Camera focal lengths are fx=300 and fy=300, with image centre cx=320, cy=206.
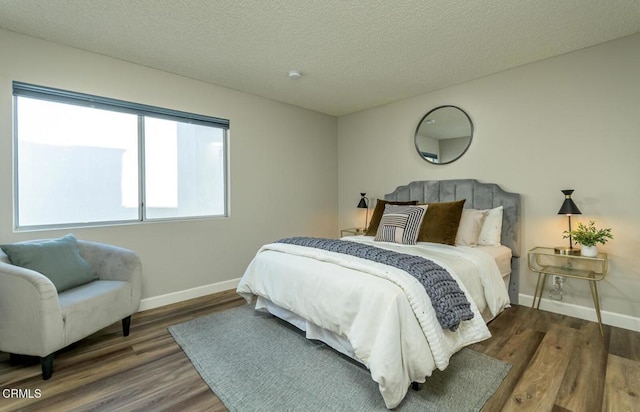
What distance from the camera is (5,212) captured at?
2.40 metres

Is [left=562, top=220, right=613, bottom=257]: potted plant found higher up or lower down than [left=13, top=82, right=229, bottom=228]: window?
lower down

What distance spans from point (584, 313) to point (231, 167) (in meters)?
3.94

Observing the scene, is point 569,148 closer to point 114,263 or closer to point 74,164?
point 114,263

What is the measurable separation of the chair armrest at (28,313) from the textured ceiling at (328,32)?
6.14ft

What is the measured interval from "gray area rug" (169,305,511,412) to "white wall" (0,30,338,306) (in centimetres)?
108

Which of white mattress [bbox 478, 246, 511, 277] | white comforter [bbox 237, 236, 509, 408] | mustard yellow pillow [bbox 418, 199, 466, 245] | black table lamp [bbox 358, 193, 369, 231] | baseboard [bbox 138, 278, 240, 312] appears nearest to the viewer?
white comforter [bbox 237, 236, 509, 408]

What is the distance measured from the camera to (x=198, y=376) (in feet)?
6.35

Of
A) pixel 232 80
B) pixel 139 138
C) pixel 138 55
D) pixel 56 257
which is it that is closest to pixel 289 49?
pixel 232 80

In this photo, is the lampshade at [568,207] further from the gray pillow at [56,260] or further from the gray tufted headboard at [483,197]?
the gray pillow at [56,260]

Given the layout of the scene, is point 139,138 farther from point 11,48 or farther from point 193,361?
point 193,361

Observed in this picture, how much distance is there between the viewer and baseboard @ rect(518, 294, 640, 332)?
8.37ft

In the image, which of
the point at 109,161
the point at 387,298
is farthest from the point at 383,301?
the point at 109,161

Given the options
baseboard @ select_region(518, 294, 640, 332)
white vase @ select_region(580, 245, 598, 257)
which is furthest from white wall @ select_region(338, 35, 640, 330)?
white vase @ select_region(580, 245, 598, 257)

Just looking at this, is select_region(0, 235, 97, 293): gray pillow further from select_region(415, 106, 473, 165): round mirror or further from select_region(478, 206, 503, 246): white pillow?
select_region(415, 106, 473, 165): round mirror
